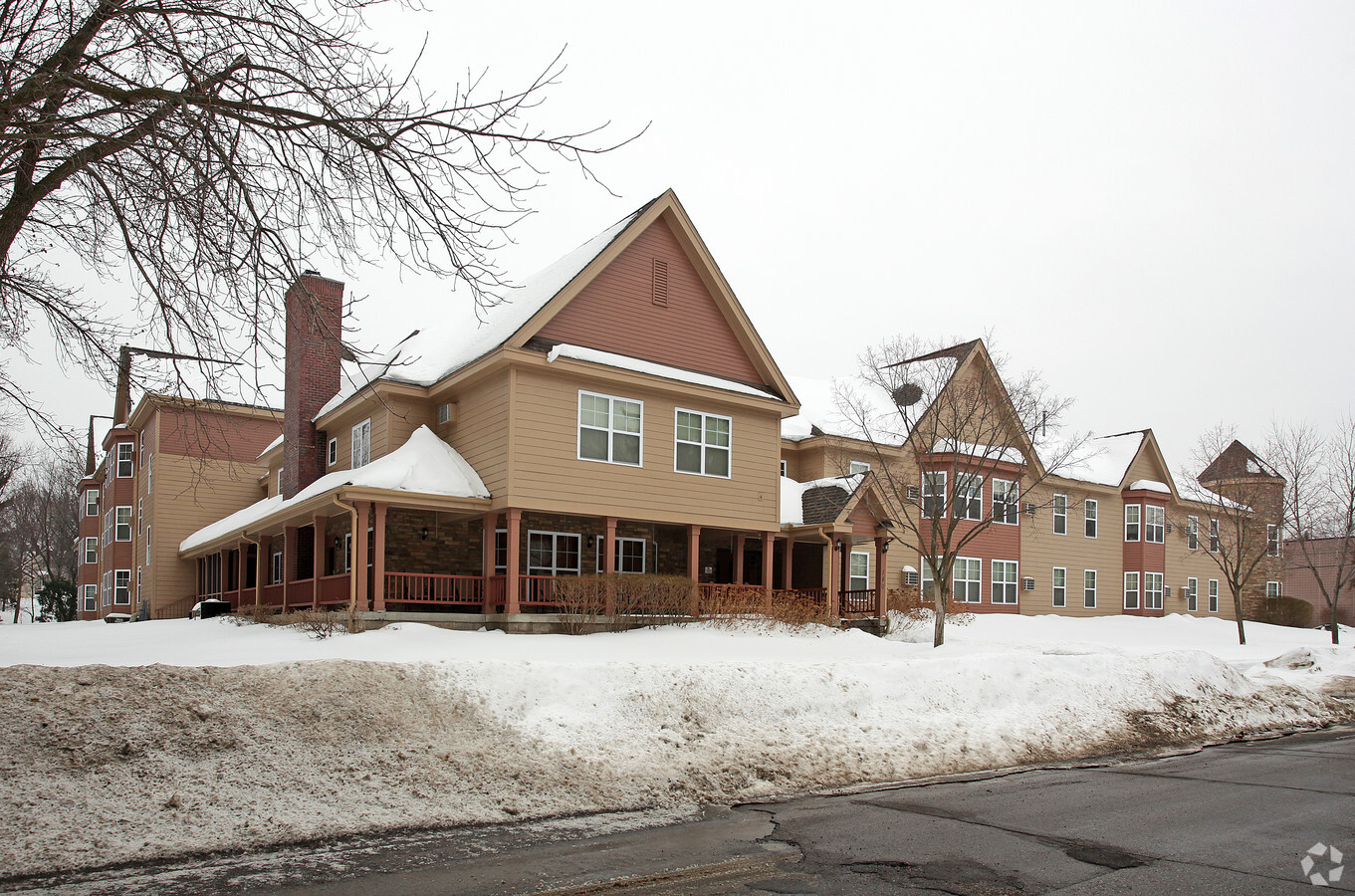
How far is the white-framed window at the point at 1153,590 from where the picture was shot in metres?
41.0

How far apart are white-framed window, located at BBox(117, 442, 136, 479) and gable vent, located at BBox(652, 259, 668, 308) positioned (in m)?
25.3

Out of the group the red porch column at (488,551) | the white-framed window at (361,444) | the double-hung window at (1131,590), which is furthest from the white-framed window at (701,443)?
the double-hung window at (1131,590)

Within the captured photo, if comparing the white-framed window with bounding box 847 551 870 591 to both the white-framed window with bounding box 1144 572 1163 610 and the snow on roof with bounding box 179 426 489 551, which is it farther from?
the white-framed window with bounding box 1144 572 1163 610

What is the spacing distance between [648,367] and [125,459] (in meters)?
26.2

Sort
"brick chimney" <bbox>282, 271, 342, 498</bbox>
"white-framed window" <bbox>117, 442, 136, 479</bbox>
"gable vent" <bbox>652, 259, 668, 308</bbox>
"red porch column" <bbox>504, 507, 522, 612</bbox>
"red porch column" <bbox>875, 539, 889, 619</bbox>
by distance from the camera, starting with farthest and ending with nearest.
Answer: "white-framed window" <bbox>117, 442, 136, 479</bbox> → "brick chimney" <bbox>282, 271, 342, 498</bbox> → "red porch column" <bbox>875, 539, 889, 619</bbox> → "gable vent" <bbox>652, 259, 668, 308</bbox> → "red porch column" <bbox>504, 507, 522, 612</bbox>

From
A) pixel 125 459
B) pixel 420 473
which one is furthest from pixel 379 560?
pixel 125 459

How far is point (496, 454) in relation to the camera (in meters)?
20.7

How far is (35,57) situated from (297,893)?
257 inches

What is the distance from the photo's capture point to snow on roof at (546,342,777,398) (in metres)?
21.3

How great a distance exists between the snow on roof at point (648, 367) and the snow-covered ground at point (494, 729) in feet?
23.2

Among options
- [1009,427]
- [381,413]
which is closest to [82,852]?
[381,413]

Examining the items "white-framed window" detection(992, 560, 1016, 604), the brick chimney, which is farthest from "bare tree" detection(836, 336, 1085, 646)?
the brick chimney

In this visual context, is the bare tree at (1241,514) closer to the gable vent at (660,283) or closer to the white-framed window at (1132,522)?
the white-framed window at (1132,522)

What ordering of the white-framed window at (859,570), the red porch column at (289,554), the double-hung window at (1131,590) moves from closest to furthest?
1. the red porch column at (289,554)
2. the white-framed window at (859,570)
3. the double-hung window at (1131,590)
